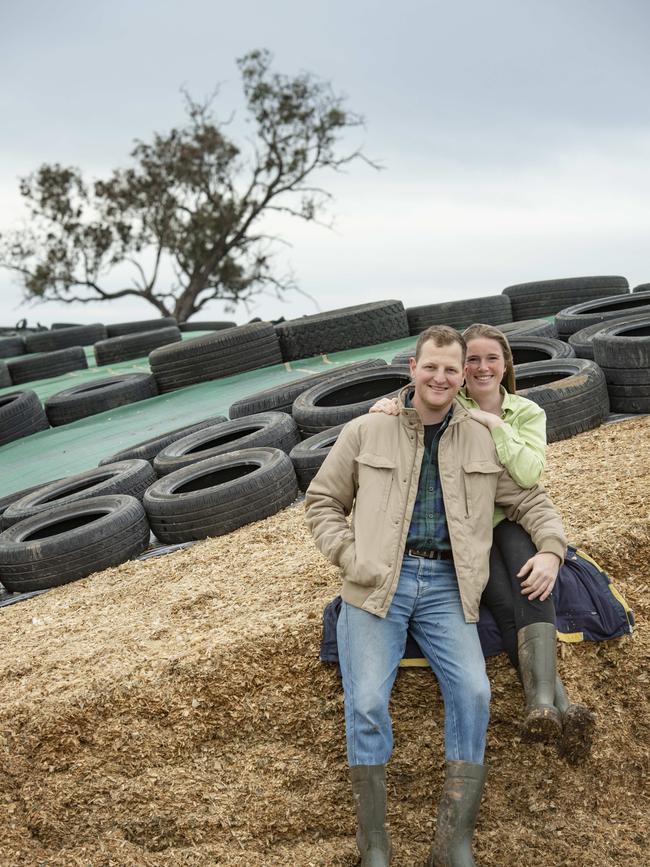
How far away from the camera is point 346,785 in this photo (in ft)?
14.5

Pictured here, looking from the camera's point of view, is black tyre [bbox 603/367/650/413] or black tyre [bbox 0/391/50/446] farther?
black tyre [bbox 0/391/50/446]

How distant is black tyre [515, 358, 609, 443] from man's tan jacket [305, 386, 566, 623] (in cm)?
355

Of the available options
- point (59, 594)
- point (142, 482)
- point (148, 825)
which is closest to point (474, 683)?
point (148, 825)

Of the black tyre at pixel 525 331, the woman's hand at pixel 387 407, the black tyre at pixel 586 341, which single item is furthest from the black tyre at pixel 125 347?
the woman's hand at pixel 387 407

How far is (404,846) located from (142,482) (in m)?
4.59

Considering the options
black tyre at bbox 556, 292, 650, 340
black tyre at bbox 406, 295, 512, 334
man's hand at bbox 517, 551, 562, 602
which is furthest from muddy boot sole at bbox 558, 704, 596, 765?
black tyre at bbox 406, 295, 512, 334

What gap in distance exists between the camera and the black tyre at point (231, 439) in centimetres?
816

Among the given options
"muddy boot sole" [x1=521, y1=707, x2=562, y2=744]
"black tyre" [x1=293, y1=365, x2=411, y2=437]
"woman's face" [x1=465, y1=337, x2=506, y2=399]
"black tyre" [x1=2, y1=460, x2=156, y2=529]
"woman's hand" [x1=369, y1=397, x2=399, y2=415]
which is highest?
"woman's face" [x1=465, y1=337, x2=506, y2=399]

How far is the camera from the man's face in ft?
13.0

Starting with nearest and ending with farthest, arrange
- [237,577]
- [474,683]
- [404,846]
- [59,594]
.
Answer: [474,683] < [404,846] < [237,577] < [59,594]

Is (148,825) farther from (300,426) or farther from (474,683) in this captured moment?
(300,426)

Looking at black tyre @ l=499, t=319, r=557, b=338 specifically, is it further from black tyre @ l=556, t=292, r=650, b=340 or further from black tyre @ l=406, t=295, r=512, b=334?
black tyre @ l=406, t=295, r=512, b=334

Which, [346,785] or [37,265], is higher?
[37,265]

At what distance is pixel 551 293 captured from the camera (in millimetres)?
15203
